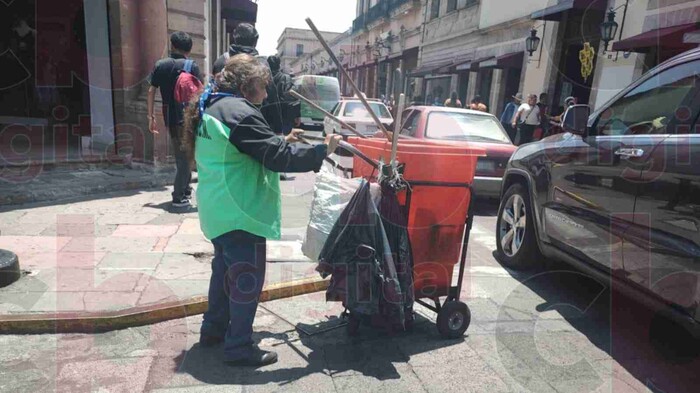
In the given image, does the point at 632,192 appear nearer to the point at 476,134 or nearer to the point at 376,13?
the point at 476,134

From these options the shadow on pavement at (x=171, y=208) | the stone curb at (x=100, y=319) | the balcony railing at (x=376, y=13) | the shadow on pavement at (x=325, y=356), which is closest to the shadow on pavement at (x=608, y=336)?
the shadow on pavement at (x=325, y=356)

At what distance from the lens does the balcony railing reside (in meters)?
29.5

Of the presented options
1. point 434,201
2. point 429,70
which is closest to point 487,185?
point 434,201

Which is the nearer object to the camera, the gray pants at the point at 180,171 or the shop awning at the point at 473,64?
the gray pants at the point at 180,171

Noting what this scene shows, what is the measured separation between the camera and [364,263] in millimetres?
2693

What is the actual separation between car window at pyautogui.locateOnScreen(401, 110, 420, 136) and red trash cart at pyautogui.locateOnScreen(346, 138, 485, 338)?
444cm

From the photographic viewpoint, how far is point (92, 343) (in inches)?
118

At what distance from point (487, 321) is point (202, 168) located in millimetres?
2333

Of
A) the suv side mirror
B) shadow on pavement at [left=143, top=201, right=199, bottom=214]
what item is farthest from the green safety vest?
shadow on pavement at [left=143, top=201, right=199, bottom=214]

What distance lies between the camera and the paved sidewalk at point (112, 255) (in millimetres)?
3436

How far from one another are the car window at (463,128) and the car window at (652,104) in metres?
3.54

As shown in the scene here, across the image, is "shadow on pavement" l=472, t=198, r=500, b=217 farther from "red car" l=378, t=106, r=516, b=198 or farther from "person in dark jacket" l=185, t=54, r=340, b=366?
"person in dark jacket" l=185, t=54, r=340, b=366

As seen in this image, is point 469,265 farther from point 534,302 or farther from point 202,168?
point 202,168

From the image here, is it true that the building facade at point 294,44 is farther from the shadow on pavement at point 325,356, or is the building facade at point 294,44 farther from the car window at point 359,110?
the shadow on pavement at point 325,356
